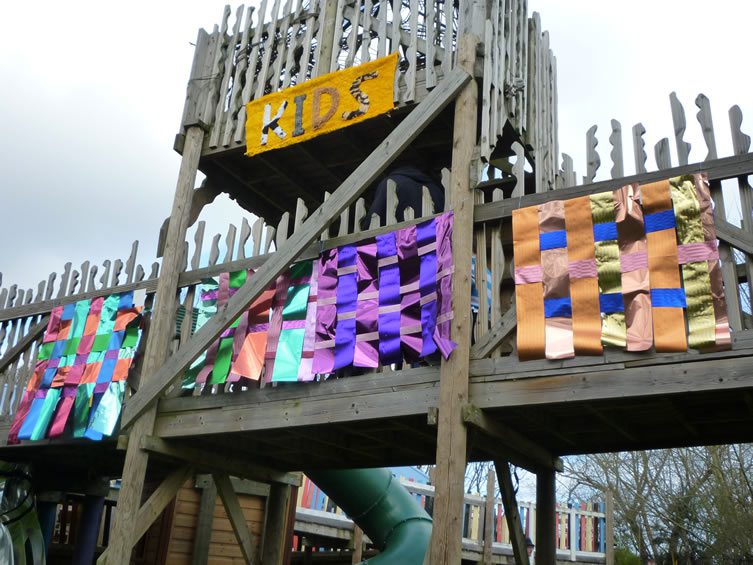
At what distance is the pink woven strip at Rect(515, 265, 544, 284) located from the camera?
556 centimetres

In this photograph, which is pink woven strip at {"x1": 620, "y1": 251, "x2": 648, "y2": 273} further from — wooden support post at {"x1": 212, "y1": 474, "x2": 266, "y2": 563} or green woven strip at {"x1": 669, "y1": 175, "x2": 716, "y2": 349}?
wooden support post at {"x1": 212, "y1": 474, "x2": 266, "y2": 563}

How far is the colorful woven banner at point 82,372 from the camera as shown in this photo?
25.7ft

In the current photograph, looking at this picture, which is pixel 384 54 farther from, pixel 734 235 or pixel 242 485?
pixel 242 485

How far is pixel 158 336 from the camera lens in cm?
762

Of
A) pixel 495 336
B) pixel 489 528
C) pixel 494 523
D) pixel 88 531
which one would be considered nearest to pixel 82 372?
pixel 88 531

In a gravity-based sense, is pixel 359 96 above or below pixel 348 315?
above

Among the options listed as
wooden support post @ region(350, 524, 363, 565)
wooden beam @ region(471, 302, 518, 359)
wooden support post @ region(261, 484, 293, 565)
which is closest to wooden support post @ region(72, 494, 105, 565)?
wooden support post @ region(261, 484, 293, 565)

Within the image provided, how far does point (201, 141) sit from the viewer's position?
8.35 metres

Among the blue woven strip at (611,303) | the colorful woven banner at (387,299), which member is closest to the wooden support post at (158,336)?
the colorful woven banner at (387,299)

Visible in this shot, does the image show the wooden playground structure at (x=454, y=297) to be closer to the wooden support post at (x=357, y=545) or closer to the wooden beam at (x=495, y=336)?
the wooden beam at (x=495, y=336)

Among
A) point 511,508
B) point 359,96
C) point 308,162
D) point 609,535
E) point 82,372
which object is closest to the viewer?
point 511,508

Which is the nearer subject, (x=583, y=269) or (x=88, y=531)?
(x=583, y=269)

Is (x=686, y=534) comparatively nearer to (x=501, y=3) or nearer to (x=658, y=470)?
(x=658, y=470)

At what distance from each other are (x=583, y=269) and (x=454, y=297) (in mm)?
983
